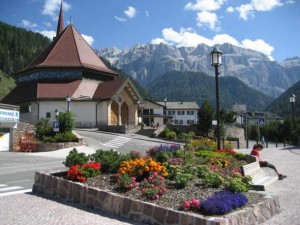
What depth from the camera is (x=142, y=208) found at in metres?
7.86

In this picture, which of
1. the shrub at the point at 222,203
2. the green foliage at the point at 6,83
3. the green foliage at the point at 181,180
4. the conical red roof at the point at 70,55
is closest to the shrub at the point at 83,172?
the green foliage at the point at 181,180

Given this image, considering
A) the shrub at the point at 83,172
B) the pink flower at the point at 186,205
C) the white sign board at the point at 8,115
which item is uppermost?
the white sign board at the point at 8,115

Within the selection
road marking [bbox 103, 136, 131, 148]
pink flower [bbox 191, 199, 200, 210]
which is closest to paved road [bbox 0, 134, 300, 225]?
pink flower [bbox 191, 199, 200, 210]

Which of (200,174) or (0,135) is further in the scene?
(0,135)

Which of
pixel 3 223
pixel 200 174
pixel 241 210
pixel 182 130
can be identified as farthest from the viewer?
pixel 182 130

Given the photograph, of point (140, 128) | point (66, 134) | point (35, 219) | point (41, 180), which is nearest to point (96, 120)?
point (140, 128)

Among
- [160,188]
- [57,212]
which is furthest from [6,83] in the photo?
[160,188]

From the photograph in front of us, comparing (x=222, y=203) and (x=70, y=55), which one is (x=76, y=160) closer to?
(x=222, y=203)

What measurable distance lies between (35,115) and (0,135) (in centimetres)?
1565

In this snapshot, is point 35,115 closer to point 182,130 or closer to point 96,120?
point 96,120

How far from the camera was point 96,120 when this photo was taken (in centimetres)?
4566

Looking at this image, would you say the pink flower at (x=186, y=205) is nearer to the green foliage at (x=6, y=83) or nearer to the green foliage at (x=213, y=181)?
the green foliage at (x=213, y=181)

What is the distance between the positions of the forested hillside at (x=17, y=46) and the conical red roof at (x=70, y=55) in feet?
296

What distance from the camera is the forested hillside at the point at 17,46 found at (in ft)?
467
